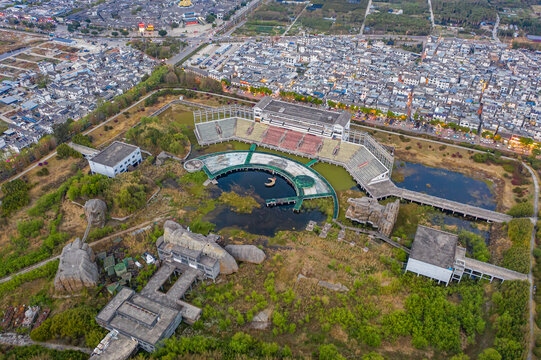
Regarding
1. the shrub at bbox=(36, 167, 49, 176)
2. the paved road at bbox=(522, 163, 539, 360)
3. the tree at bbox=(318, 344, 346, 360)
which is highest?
the tree at bbox=(318, 344, 346, 360)

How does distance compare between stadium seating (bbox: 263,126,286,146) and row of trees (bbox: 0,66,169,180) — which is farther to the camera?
stadium seating (bbox: 263,126,286,146)

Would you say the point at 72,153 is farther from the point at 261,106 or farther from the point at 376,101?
the point at 376,101

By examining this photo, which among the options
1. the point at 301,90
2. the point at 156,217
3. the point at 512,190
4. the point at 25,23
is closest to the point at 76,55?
the point at 25,23

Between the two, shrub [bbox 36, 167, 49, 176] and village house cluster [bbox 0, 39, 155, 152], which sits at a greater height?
village house cluster [bbox 0, 39, 155, 152]

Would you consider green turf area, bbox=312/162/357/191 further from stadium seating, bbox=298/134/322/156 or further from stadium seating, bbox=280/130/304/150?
stadium seating, bbox=280/130/304/150

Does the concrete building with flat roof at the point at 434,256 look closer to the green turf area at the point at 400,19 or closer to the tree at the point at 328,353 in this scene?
the tree at the point at 328,353

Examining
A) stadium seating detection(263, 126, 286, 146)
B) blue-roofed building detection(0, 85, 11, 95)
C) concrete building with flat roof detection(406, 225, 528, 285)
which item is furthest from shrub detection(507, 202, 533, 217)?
blue-roofed building detection(0, 85, 11, 95)

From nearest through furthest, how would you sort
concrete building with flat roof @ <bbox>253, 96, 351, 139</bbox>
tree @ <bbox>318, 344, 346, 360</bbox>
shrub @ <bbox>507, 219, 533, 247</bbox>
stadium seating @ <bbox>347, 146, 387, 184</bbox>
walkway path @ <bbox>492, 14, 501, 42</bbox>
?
tree @ <bbox>318, 344, 346, 360</bbox>
shrub @ <bbox>507, 219, 533, 247</bbox>
stadium seating @ <bbox>347, 146, 387, 184</bbox>
concrete building with flat roof @ <bbox>253, 96, 351, 139</bbox>
walkway path @ <bbox>492, 14, 501, 42</bbox>

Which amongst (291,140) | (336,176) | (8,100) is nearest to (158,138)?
(291,140)

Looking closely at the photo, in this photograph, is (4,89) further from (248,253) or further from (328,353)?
(328,353)

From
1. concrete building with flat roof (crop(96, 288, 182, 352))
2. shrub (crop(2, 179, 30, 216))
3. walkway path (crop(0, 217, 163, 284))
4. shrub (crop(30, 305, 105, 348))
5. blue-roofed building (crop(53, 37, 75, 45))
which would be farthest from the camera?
blue-roofed building (crop(53, 37, 75, 45))
